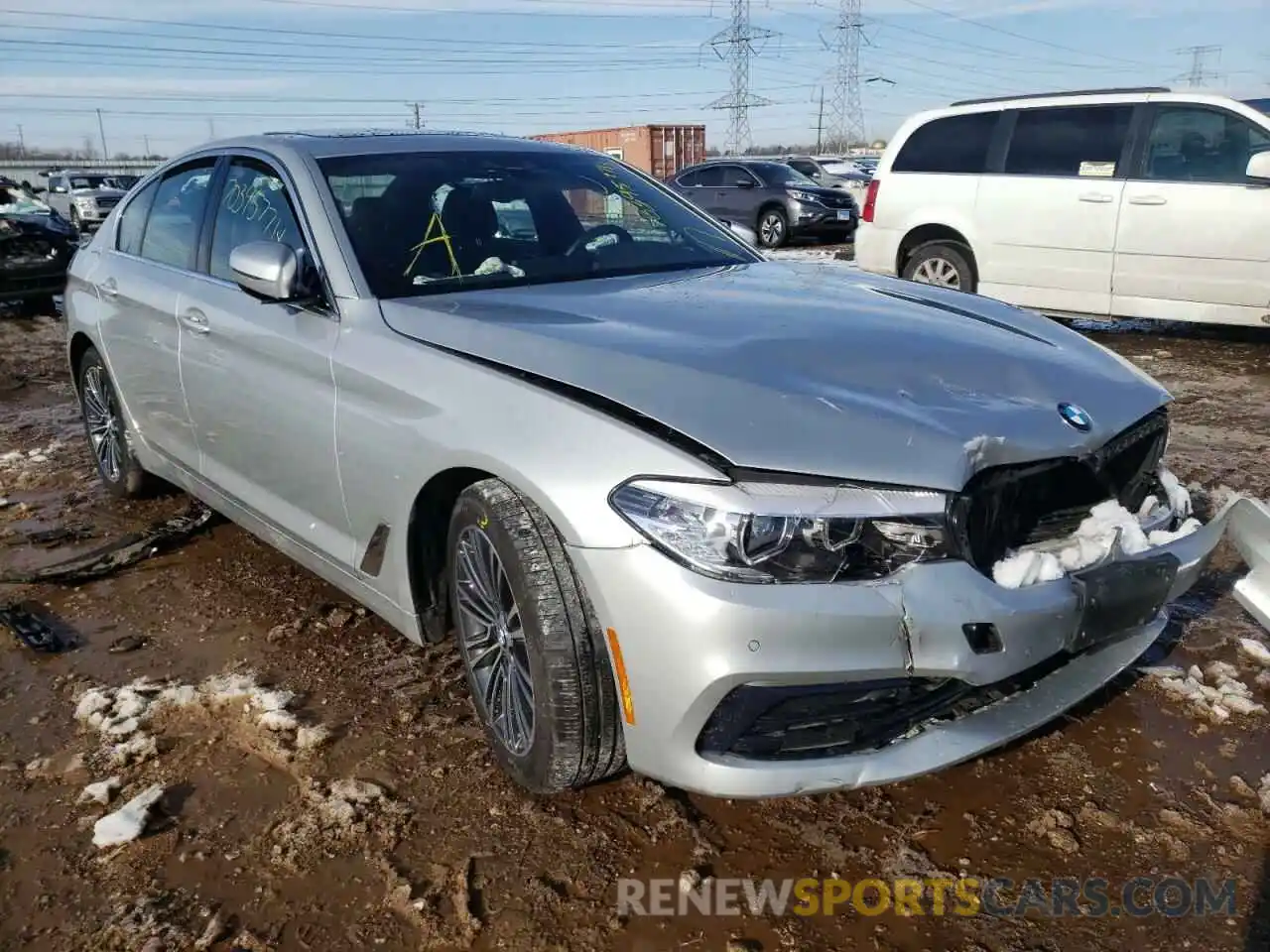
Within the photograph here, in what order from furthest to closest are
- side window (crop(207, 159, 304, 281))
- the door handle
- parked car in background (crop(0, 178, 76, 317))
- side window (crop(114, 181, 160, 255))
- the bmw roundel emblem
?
parked car in background (crop(0, 178, 76, 317))
side window (crop(114, 181, 160, 255))
the door handle
side window (crop(207, 159, 304, 281))
the bmw roundel emblem

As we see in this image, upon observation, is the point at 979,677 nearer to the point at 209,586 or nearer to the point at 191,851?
the point at 191,851

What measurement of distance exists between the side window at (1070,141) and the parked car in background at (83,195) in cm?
2158

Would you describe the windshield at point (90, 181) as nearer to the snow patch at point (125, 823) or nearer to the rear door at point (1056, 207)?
the rear door at point (1056, 207)

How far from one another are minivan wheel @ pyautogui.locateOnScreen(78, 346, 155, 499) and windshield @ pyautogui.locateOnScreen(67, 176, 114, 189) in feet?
91.5

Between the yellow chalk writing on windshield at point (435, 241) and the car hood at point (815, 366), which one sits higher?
the yellow chalk writing on windshield at point (435, 241)

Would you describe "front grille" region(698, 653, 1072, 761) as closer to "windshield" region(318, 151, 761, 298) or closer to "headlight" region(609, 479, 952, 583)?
"headlight" region(609, 479, 952, 583)

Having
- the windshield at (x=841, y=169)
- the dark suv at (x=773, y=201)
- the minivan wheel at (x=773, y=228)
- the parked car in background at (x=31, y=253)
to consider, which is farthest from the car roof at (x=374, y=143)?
the windshield at (x=841, y=169)

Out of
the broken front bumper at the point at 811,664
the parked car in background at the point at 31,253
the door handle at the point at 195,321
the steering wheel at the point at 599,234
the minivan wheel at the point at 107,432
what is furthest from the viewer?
the parked car in background at the point at 31,253

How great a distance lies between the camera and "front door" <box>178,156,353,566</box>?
294 centimetres

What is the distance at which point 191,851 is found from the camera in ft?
7.73

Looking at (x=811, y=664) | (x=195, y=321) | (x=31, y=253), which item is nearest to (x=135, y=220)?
(x=195, y=321)

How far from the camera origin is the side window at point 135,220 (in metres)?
4.42

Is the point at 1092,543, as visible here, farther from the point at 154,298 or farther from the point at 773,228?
the point at 773,228

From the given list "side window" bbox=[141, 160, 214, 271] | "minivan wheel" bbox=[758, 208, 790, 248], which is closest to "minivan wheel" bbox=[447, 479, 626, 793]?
"side window" bbox=[141, 160, 214, 271]
